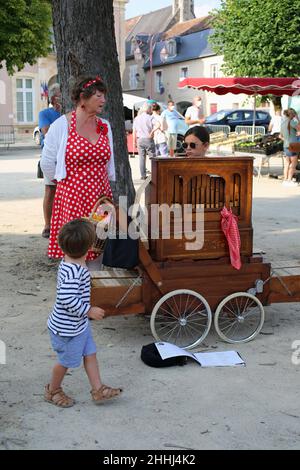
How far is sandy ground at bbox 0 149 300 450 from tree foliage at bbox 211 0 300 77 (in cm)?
2266

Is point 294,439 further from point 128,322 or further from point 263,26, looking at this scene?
point 263,26

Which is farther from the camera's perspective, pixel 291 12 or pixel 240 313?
pixel 291 12

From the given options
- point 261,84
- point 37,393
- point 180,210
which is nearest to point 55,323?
point 37,393

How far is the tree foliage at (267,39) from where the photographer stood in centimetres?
2627

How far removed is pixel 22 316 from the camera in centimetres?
512

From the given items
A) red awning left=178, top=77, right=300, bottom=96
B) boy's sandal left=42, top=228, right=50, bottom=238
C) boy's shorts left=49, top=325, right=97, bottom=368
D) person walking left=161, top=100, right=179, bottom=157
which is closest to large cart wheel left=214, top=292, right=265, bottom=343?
boy's shorts left=49, top=325, right=97, bottom=368

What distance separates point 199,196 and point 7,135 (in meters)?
33.6

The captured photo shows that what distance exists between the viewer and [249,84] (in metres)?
15.2

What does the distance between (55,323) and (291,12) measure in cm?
2577

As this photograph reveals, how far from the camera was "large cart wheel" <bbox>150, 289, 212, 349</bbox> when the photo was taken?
4387 mm

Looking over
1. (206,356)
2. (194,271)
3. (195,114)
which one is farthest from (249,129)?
(206,356)

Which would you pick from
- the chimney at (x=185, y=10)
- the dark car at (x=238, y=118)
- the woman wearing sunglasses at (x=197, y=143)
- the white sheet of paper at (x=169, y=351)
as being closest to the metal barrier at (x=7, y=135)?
the dark car at (x=238, y=118)

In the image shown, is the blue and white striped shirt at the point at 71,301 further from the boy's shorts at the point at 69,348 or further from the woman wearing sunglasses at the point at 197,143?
the woman wearing sunglasses at the point at 197,143

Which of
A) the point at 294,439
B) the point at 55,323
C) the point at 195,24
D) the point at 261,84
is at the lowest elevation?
the point at 294,439
